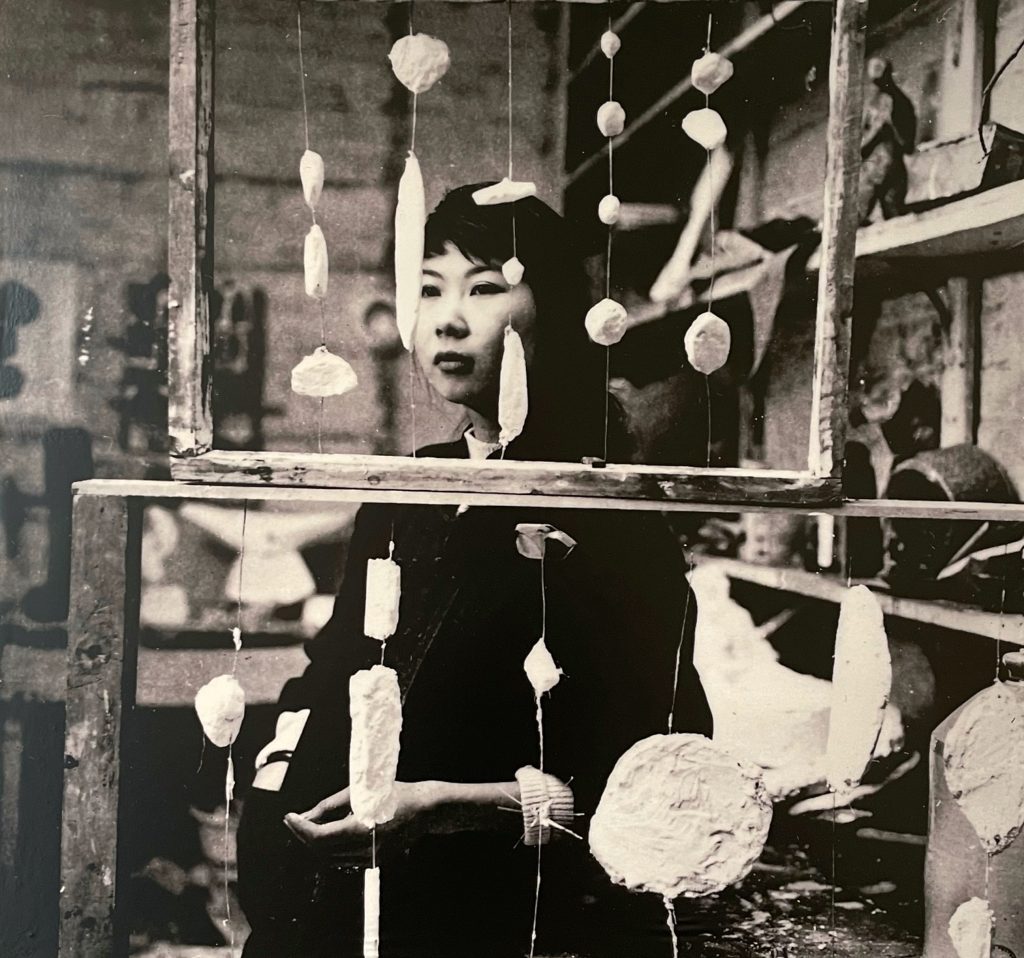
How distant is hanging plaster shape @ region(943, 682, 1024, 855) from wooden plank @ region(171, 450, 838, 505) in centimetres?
28

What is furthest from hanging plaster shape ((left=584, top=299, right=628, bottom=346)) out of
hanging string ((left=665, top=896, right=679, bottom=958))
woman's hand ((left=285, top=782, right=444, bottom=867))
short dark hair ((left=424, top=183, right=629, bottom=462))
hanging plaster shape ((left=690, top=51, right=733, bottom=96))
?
hanging string ((left=665, top=896, right=679, bottom=958))

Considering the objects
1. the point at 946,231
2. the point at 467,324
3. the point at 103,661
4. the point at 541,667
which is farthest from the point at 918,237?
the point at 103,661

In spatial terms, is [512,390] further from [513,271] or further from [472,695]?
[472,695]

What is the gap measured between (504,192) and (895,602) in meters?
0.58

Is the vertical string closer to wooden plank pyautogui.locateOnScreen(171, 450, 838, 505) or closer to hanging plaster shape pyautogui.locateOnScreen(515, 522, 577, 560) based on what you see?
wooden plank pyautogui.locateOnScreen(171, 450, 838, 505)

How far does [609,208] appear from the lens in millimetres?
868

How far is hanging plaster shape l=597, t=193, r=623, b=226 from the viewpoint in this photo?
87 cm

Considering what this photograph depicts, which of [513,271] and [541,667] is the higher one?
[513,271]

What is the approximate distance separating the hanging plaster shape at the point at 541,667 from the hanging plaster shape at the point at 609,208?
0.43m

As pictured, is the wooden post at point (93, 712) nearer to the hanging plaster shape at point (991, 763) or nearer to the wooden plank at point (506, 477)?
the wooden plank at point (506, 477)

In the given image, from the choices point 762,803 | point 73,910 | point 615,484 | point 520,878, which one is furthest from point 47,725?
point 762,803

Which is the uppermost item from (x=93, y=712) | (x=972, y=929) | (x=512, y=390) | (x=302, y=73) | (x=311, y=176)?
(x=302, y=73)

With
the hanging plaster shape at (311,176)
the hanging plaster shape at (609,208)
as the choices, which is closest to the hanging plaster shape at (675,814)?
the hanging plaster shape at (609,208)

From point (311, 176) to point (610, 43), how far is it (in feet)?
1.07
